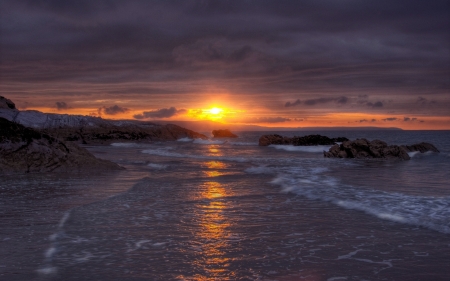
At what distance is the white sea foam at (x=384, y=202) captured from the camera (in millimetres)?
9492

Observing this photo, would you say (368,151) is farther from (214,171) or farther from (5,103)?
(5,103)

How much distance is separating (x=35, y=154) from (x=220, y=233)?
12.4m

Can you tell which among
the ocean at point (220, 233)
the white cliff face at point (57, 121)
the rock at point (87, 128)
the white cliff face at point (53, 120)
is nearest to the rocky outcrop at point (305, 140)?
the rock at point (87, 128)

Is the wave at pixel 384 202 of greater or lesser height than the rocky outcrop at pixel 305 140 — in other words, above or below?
below

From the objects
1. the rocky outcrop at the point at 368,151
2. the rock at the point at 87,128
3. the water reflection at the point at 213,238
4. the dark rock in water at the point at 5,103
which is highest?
the dark rock in water at the point at 5,103

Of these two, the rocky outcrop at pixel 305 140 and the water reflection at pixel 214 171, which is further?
the rocky outcrop at pixel 305 140

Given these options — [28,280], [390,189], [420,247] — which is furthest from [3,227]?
[390,189]

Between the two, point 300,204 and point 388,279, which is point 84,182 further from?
point 388,279

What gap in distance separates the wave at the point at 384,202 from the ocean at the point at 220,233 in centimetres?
3

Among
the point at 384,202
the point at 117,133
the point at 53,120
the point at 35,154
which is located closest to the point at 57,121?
the point at 53,120

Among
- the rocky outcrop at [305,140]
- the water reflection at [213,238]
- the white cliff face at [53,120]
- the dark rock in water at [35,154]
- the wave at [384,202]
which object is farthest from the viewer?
the white cliff face at [53,120]

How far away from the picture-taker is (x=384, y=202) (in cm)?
1166

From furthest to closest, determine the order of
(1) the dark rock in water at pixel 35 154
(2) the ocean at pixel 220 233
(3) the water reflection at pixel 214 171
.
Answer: (3) the water reflection at pixel 214 171, (1) the dark rock in water at pixel 35 154, (2) the ocean at pixel 220 233

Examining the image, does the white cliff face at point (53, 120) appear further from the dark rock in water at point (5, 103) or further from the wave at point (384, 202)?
the wave at point (384, 202)
